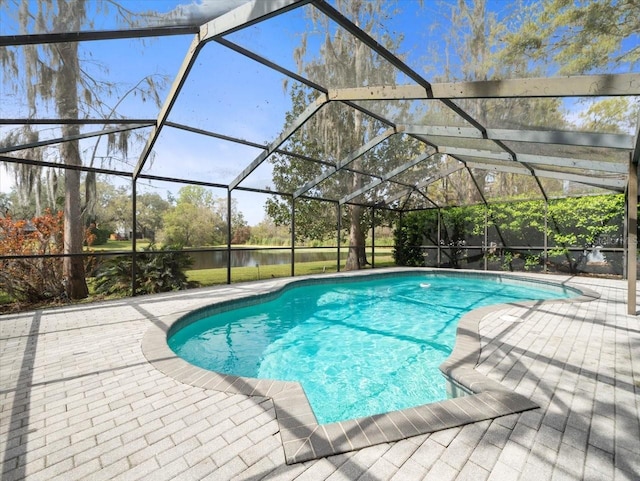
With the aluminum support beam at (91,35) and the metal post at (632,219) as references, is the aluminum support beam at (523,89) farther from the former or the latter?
the aluminum support beam at (91,35)

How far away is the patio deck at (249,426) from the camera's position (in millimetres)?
1591

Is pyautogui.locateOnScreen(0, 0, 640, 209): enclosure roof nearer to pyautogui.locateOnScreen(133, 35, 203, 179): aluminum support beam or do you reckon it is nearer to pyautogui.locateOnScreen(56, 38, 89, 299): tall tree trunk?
pyautogui.locateOnScreen(133, 35, 203, 179): aluminum support beam

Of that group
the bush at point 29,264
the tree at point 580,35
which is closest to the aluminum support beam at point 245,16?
the tree at point 580,35

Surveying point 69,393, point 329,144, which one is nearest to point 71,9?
point 69,393

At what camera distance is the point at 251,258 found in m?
14.8

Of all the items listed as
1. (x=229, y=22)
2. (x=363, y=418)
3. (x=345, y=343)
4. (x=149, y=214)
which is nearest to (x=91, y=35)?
(x=229, y=22)

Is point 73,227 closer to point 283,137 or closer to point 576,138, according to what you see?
point 283,137

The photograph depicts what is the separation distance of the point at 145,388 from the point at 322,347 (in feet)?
9.18

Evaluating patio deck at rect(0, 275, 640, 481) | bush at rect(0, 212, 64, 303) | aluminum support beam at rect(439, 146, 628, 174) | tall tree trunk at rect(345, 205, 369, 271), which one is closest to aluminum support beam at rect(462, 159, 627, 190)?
aluminum support beam at rect(439, 146, 628, 174)

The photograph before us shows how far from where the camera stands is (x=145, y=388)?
8.25 ft

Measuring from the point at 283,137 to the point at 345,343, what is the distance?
440cm

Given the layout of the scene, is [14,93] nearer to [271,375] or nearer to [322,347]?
[271,375]

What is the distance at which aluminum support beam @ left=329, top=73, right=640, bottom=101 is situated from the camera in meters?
2.82

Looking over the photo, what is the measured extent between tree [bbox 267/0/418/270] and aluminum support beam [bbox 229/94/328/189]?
1.94 feet
